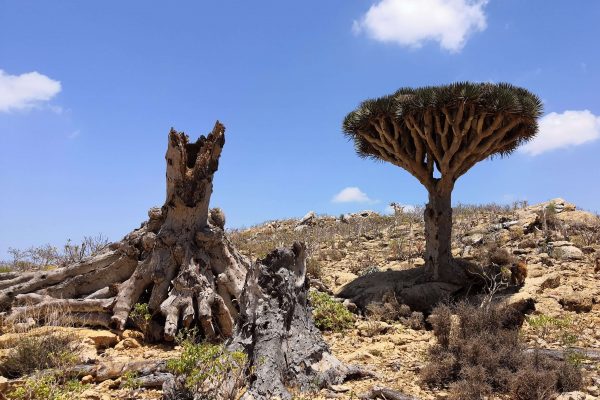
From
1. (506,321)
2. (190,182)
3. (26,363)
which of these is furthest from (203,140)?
(506,321)

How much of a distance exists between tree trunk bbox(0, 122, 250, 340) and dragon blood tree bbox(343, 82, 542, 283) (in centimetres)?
394

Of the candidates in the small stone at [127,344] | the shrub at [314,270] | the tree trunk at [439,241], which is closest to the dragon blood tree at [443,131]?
the tree trunk at [439,241]

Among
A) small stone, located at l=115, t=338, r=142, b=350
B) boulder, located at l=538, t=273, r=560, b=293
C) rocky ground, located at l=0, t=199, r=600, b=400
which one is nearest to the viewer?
rocky ground, located at l=0, t=199, r=600, b=400

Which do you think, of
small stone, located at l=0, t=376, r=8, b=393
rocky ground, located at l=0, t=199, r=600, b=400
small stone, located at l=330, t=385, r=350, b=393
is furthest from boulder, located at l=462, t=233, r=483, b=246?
small stone, located at l=0, t=376, r=8, b=393

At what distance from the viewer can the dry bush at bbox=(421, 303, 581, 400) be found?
435 cm

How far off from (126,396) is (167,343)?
222 cm

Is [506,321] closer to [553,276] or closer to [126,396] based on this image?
[553,276]

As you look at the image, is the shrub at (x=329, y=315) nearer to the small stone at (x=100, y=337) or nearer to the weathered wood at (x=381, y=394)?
the small stone at (x=100, y=337)

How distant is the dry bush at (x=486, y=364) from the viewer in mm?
4352

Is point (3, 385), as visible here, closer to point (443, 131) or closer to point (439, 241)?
point (439, 241)

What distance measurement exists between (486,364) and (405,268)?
20.6 ft

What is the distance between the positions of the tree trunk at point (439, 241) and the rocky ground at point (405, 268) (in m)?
1.09

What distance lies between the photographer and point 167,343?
654 centimetres

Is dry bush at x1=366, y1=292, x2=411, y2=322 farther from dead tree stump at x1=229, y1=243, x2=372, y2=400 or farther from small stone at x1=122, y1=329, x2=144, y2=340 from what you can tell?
small stone at x1=122, y1=329, x2=144, y2=340
